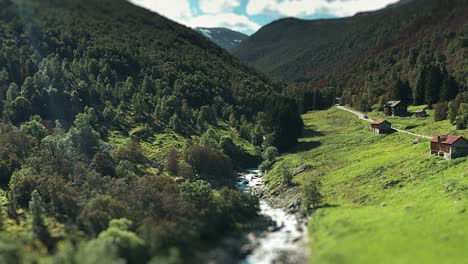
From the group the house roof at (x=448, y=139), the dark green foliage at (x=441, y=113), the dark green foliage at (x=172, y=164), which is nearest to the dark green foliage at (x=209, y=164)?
the dark green foliage at (x=172, y=164)

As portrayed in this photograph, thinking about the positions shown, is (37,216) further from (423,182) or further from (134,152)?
(423,182)

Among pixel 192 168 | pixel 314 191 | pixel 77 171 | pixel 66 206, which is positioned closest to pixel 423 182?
pixel 314 191

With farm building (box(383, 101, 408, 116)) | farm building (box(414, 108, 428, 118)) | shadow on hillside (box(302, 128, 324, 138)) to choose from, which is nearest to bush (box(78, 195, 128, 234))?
shadow on hillside (box(302, 128, 324, 138))

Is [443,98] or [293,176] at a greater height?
[443,98]

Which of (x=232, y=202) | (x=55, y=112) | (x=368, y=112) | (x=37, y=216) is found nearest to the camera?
(x=37, y=216)

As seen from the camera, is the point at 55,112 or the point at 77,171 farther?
the point at 55,112

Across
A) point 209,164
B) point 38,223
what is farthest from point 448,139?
point 38,223

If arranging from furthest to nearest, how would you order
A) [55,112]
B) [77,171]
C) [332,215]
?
[55,112] → [77,171] → [332,215]
